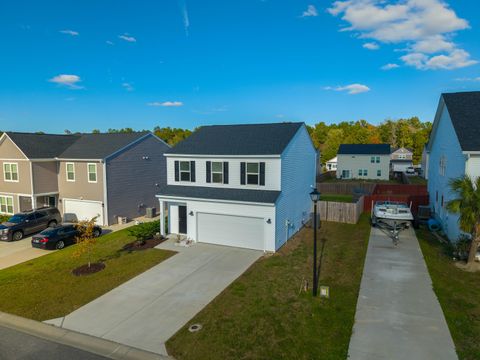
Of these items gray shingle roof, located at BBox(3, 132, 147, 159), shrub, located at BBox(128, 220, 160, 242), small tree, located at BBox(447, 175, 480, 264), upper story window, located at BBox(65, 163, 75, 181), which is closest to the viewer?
small tree, located at BBox(447, 175, 480, 264)

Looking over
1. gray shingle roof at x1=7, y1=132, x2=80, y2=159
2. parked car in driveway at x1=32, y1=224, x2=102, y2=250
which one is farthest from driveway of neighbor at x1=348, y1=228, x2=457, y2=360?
gray shingle roof at x1=7, y1=132, x2=80, y2=159

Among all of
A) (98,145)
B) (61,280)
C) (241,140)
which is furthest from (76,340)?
(98,145)

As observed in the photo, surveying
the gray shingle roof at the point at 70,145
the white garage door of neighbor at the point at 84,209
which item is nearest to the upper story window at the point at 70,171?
the gray shingle roof at the point at 70,145

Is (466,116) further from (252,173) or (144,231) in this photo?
(144,231)

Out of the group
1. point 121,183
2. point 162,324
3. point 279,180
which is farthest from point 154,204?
point 162,324

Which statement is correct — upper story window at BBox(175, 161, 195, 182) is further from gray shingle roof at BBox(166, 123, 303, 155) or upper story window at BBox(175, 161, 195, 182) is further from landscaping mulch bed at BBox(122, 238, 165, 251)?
landscaping mulch bed at BBox(122, 238, 165, 251)

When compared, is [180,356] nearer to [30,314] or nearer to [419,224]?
[30,314]

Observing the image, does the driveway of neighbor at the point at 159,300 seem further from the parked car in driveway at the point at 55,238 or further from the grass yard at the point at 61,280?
the parked car in driveway at the point at 55,238
